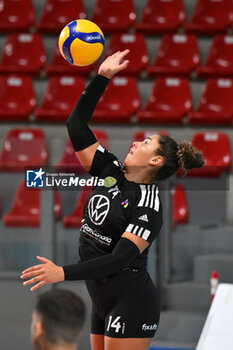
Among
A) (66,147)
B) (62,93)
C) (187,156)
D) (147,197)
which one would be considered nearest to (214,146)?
(66,147)

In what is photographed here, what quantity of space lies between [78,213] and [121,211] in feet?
4.08

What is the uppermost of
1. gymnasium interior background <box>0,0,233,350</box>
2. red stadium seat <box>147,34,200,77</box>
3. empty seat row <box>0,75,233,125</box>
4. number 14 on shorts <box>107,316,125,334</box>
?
red stadium seat <box>147,34,200,77</box>

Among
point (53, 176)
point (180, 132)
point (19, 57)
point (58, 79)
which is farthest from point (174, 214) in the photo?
point (19, 57)

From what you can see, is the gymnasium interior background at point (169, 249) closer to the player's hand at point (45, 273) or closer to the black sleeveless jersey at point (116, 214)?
the black sleeveless jersey at point (116, 214)

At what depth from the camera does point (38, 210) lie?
4039 mm

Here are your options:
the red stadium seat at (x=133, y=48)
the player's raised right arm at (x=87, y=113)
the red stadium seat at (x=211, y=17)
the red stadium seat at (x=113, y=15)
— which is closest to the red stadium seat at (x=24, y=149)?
the red stadium seat at (x=133, y=48)

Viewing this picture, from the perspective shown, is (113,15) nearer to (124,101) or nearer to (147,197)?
(124,101)

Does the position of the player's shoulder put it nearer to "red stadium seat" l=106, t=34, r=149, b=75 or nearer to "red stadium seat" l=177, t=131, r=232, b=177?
"red stadium seat" l=177, t=131, r=232, b=177

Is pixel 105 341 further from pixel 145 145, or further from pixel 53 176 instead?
pixel 53 176

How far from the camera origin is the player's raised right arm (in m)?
2.59

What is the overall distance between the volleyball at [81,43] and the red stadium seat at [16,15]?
4.27m

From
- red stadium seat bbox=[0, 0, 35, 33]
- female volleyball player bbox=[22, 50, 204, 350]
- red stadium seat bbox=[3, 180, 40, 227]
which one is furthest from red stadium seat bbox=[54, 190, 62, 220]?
red stadium seat bbox=[0, 0, 35, 33]

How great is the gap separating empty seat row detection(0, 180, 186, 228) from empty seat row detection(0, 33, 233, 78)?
275 cm

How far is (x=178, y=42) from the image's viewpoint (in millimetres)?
6969
